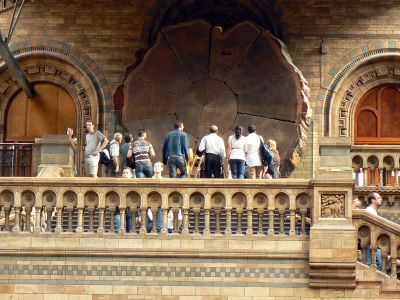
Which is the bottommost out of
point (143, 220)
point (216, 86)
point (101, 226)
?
point (101, 226)

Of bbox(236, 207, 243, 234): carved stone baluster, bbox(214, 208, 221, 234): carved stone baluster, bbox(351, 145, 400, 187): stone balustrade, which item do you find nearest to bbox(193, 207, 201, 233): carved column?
bbox(214, 208, 221, 234): carved stone baluster

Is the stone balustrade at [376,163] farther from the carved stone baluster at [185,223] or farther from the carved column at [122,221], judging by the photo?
the carved column at [122,221]

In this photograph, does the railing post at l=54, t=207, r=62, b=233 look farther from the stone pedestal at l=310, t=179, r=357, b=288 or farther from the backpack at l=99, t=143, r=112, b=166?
the stone pedestal at l=310, t=179, r=357, b=288

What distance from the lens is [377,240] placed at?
77.4ft

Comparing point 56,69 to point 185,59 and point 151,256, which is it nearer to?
point 185,59

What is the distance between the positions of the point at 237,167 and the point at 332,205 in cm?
315

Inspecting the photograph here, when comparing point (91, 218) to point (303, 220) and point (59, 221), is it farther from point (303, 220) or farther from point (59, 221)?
point (303, 220)

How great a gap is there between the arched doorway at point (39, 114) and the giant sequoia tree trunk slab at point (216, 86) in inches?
79.1

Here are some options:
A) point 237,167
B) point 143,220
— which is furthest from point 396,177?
point 143,220

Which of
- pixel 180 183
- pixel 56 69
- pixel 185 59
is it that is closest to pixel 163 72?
pixel 185 59

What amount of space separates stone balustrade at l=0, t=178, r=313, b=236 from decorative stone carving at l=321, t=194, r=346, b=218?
30cm

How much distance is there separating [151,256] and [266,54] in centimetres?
894

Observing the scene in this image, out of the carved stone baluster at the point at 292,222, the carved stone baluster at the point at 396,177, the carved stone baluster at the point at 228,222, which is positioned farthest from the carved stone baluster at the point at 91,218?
the carved stone baluster at the point at 396,177

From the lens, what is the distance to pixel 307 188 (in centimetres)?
2361
